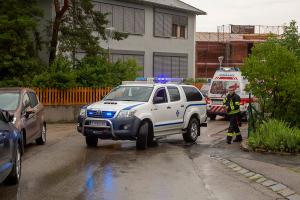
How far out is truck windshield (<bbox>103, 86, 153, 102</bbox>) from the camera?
16.2m

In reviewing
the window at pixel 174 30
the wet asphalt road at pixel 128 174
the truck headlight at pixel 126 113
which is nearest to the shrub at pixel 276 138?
the wet asphalt road at pixel 128 174

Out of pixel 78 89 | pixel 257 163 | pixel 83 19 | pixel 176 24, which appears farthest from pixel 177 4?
pixel 257 163

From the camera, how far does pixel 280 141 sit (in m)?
14.3

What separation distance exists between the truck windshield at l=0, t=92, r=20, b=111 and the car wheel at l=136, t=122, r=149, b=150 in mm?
3183

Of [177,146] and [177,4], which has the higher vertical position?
[177,4]

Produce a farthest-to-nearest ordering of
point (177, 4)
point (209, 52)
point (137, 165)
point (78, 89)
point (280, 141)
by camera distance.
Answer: point (209, 52) < point (177, 4) < point (78, 89) < point (280, 141) < point (137, 165)

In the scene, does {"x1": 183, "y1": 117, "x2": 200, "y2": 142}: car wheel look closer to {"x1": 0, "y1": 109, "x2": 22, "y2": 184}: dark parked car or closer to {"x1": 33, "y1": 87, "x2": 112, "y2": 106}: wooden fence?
{"x1": 0, "y1": 109, "x2": 22, "y2": 184}: dark parked car

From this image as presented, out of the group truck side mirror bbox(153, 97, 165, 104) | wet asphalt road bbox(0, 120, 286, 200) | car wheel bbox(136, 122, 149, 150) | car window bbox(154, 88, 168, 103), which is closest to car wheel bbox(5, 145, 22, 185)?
wet asphalt road bbox(0, 120, 286, 200)

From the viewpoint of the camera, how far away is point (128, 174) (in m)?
11.2

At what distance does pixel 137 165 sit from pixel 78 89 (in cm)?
1390

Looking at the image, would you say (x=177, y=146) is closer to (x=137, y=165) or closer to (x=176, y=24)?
(x=137, y=165)

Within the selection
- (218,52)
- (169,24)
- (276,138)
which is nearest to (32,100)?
(276,138)

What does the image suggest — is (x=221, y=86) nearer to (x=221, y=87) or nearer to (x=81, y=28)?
(x=221, y=87)

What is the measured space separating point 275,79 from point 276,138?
8.68 feet
